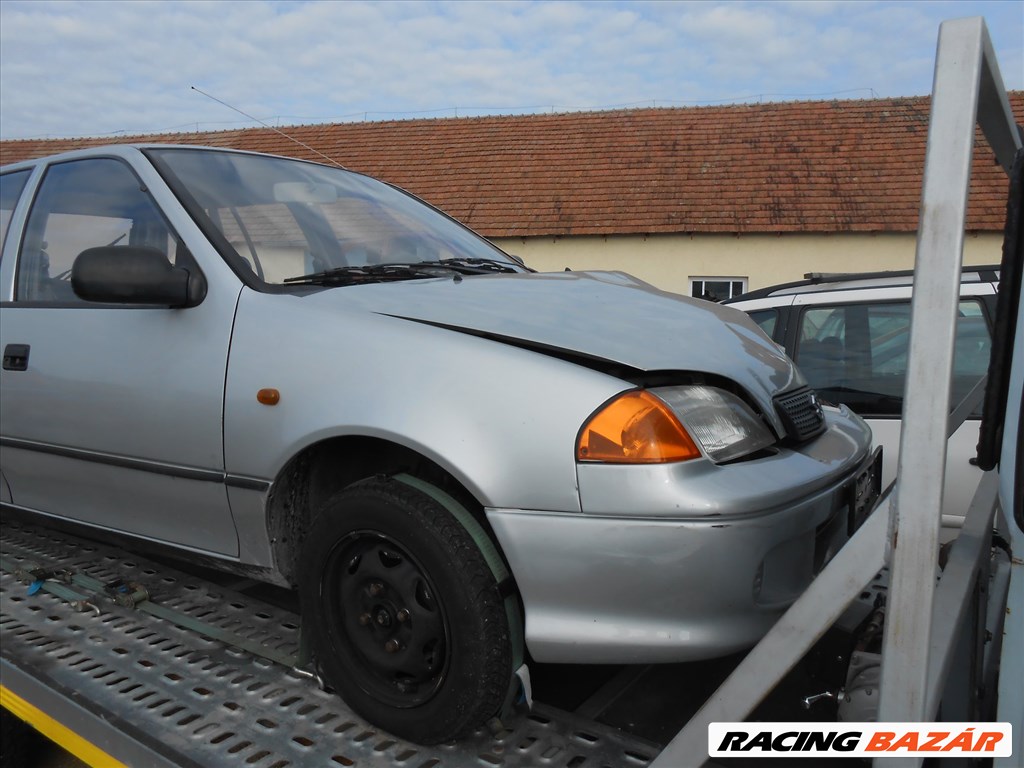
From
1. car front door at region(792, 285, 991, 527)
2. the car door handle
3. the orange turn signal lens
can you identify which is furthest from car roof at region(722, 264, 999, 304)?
the car door handle

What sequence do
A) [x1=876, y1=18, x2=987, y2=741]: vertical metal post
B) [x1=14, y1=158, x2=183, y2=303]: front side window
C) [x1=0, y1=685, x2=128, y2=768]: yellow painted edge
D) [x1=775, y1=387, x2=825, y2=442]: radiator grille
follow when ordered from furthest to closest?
[x1=14, y1=158, x2=183, y2=303]: front side window
[x1=775, y1=387, x2=825, y2=442]: radiator grille
[x1=0, y1=685, x2=128, y2=768]: yellow painted edge
[x1=876, y1=18, x2=987, y2=741]: vertical metal post

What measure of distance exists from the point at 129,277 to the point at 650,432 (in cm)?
150

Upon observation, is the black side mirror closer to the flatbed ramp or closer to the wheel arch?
the wheel arch

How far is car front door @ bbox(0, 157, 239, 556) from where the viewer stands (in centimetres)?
226

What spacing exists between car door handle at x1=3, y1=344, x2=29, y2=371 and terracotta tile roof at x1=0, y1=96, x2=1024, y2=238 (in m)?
11.5

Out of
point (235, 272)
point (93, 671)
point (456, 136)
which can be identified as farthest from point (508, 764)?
point (456, 136)

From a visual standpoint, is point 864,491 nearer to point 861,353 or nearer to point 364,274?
point 364,274

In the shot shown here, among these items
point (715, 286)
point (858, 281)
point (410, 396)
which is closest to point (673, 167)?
point (715, 286)

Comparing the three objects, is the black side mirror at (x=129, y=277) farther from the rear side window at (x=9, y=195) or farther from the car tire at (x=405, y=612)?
the rear side window at (x=9, y=195)

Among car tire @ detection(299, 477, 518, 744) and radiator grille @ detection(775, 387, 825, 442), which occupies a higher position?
radiator grille @ detection(775, 387, 825, 442)

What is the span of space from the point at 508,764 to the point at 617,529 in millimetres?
588

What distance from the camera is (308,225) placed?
266cm

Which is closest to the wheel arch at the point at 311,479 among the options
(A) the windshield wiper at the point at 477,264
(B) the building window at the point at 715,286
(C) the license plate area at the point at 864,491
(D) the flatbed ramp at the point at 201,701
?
(D) the flatbed ramp at the point at 201,701

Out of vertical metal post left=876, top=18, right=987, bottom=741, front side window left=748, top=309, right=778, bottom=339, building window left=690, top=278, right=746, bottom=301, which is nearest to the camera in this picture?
vertical metal post left=876, top=18, right=987, bottom=741
